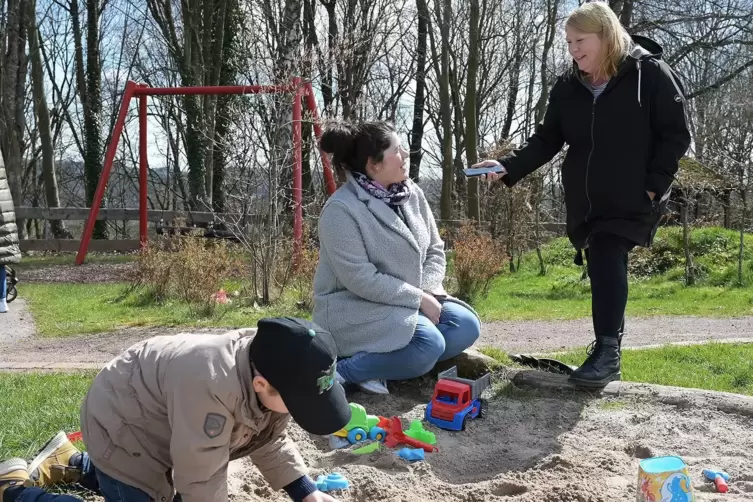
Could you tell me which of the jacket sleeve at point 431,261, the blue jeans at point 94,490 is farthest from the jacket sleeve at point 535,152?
the blue jeans at point 94,490

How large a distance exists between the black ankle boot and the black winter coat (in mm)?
499

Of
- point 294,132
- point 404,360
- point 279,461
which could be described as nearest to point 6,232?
point 294,132

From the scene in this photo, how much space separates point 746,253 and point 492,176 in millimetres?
8756

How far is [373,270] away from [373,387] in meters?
0.58

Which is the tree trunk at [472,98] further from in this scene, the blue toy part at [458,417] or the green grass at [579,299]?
the blue toy part at [458,417]

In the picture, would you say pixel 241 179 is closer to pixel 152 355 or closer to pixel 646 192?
pixel 646 192

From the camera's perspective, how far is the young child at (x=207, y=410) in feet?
5.54

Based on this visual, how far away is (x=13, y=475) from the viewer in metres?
2.18

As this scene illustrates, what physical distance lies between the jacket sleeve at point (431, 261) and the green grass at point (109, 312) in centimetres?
315

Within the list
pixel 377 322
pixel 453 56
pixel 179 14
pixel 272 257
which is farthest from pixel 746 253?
pixel 179 14

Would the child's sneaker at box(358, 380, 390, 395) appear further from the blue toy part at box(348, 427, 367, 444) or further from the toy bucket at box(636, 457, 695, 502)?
the toy bucket at box(636, 457, 695, 502)

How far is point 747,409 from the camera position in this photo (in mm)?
3188

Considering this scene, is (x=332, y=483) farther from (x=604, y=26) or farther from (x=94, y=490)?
(x=604, y=26)

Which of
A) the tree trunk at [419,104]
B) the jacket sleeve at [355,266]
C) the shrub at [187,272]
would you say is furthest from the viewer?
the tree trunk at [419,104]
